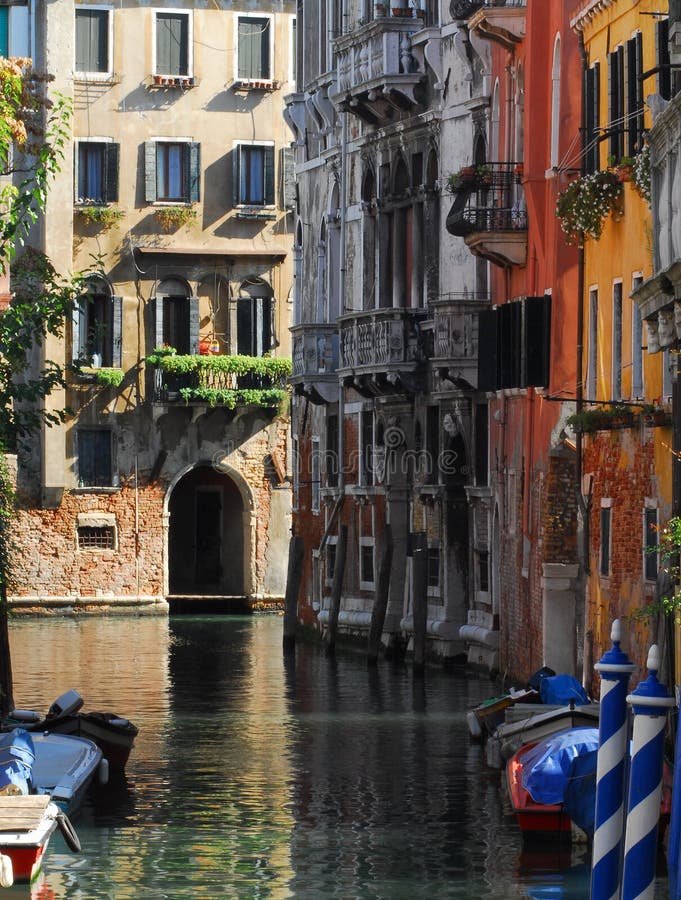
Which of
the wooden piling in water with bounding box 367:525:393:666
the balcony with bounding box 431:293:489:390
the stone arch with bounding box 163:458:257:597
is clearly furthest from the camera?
the stone arch with bounding box 163:458:257:597

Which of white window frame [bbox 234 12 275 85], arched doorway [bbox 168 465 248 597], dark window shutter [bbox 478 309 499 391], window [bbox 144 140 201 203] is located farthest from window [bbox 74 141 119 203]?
dark window shutter [bbox 478 309 499 391]

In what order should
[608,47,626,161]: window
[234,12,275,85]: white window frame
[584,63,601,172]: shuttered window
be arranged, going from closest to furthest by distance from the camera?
[608,47,626,161]: window → [584,63,601,172]: shuttered window → [234,12,275,85]: white window frame

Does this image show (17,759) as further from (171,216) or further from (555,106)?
(171,216)

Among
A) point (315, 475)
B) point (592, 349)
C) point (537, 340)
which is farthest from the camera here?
point (315, 475)

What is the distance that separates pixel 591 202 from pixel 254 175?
70.0ft

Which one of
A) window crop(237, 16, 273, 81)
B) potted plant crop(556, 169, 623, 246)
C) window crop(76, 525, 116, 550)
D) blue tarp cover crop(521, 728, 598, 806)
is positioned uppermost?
window crop(237, 16, 273, 81)

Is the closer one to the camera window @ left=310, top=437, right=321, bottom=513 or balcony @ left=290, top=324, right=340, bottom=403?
balcony @ left=290, top=324, right=340, bottom=403

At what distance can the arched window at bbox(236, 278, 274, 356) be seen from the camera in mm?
43688

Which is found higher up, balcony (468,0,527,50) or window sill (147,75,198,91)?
window sill (147,75,198,91)

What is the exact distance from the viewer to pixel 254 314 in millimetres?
43656

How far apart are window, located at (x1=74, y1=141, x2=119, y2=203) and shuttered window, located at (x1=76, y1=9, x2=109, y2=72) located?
1.39m

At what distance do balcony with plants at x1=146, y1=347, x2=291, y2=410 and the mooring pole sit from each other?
21.6 feet

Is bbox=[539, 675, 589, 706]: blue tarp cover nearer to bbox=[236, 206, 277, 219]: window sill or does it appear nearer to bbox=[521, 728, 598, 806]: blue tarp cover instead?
bbox=[521, 728, 598, 806]: blue tarp cover

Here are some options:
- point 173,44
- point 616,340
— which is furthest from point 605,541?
point 173,44
